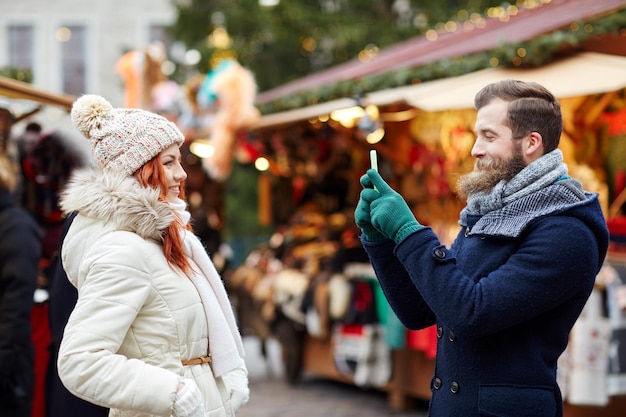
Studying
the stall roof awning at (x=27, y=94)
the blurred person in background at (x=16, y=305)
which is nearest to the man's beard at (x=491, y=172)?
the blurred person in background at (x=16, y=305)

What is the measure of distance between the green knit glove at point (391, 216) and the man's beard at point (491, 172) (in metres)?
0.22

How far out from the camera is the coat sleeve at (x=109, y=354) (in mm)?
2408

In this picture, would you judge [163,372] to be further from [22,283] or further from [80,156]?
[80,156]

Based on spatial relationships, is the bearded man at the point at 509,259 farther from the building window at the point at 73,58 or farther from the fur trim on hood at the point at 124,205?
the building window at the point at 73,58

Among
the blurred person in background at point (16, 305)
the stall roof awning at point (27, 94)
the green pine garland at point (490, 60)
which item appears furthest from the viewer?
the green pine garland at point (490, 60)

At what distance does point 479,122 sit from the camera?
8.16 feet

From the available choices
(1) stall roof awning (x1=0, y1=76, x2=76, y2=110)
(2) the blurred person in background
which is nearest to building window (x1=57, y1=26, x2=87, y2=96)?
(1) stall roof awning (x1=0, y1=76, x2=76, y2=110)

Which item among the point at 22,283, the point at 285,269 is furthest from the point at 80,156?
the point at 285,269

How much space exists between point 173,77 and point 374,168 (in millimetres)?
17770

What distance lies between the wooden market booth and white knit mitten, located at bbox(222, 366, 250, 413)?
3.18m

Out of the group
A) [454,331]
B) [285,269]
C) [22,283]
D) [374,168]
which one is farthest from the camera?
[285,269]

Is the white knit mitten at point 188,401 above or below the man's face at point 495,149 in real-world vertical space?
below

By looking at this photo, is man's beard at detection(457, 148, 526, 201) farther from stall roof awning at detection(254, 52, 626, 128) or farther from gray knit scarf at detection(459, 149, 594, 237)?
stall roof awning at detection(254, 52, 626, 128)

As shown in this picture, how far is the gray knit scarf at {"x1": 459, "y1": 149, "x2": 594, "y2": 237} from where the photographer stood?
93.3 inches
